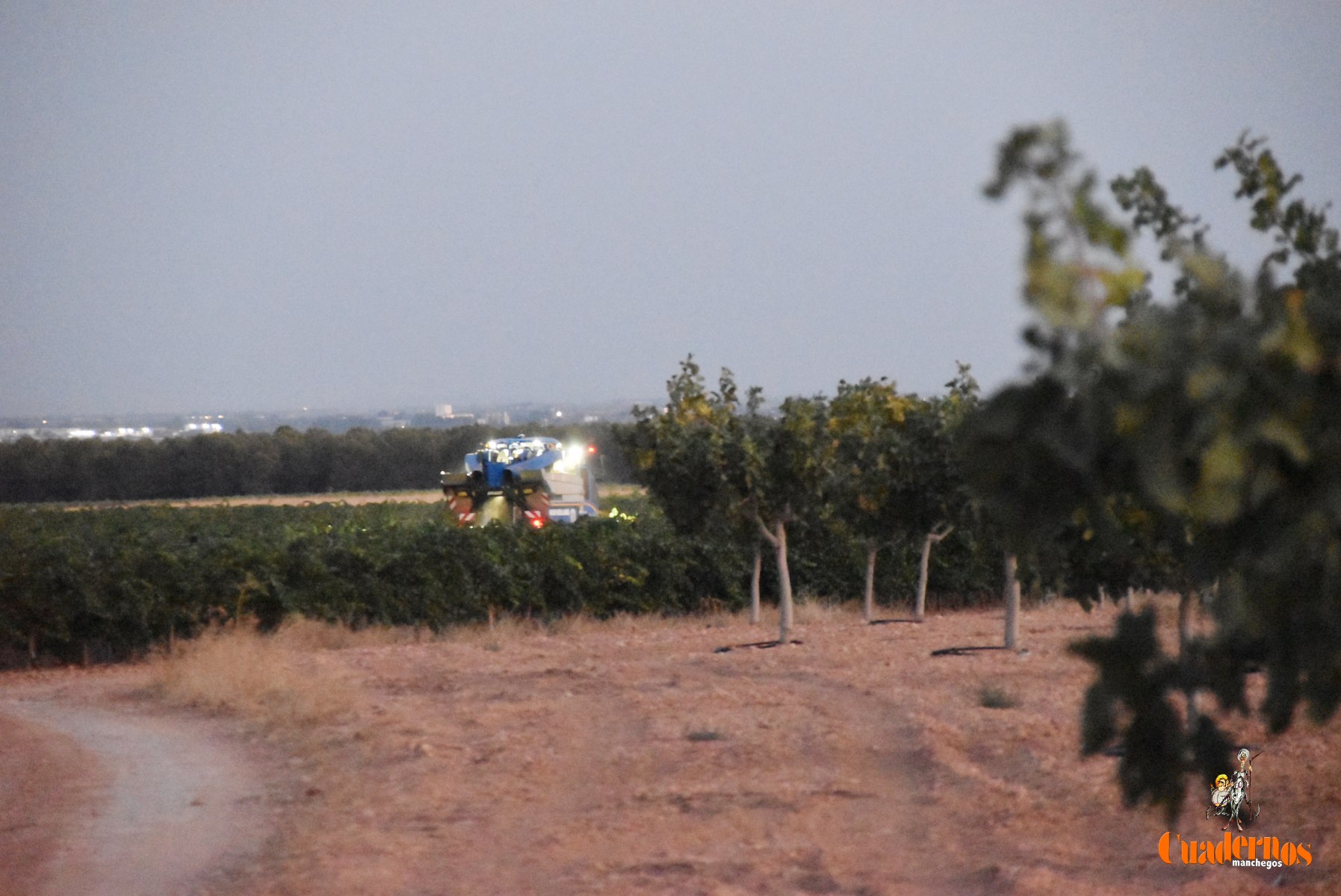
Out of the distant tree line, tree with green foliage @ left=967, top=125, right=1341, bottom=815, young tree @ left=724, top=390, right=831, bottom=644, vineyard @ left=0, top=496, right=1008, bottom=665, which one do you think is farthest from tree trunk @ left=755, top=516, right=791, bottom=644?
the distant tree line

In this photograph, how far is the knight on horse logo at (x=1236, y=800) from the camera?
232 inches

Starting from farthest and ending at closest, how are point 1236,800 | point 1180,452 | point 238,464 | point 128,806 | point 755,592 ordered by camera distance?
1. point 238,464
2. point 755,592
3. point 128,806
4. point 1236,800
5. point 1180,452

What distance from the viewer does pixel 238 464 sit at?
75.2 meters

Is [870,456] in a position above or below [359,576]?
above

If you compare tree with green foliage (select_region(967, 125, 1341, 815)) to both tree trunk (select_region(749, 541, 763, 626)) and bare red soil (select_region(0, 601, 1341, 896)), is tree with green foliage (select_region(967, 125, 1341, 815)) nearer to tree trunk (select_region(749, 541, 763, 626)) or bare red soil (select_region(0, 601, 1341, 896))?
bare red soil (select_region(0, 601, 1341, 896))

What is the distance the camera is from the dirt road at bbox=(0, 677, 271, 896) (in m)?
7.65

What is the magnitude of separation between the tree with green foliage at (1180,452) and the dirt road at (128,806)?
6.37 meters

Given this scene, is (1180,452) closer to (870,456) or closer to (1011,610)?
(1011,610)

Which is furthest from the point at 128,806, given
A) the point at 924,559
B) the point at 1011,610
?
the point at 924,559

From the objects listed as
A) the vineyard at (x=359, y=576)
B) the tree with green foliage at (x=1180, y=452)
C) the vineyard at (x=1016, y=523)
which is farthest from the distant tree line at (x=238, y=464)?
the tree with green foliage at (x=1180, y=452)

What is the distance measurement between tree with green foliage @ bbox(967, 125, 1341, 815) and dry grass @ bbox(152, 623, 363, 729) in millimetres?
10724

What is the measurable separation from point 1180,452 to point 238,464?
7779 centimetres

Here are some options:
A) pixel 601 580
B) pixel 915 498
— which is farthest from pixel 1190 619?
pixel 601 580

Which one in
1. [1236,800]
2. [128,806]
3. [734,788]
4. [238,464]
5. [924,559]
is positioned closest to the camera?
[1236,800]
